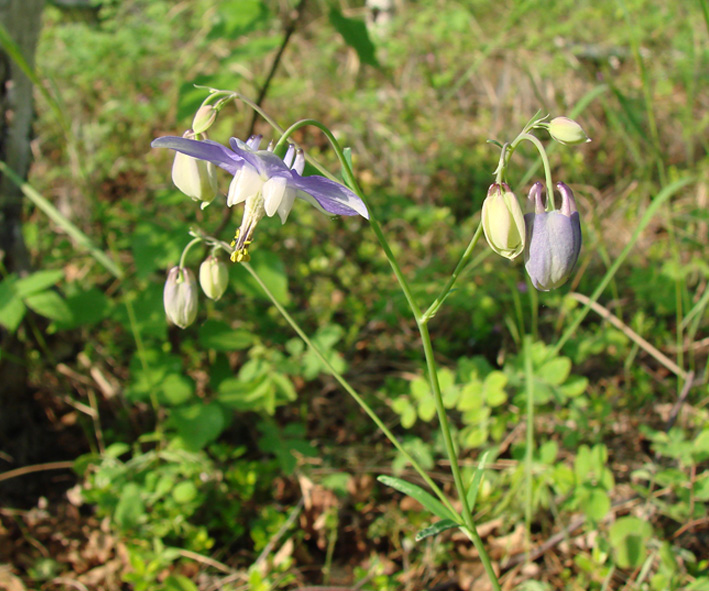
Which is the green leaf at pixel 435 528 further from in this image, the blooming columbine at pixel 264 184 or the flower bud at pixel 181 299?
the flower bud at pixel 181 299

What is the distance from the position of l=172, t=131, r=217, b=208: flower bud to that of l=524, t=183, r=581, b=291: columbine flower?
0.78 metres

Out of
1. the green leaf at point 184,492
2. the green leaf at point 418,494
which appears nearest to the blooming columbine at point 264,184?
the green leaf at point 418,494

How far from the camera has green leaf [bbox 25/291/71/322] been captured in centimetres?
239

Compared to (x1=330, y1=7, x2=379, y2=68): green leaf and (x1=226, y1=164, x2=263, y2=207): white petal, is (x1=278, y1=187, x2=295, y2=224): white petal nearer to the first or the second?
(x1=226, y1=164, x2=263, y2=207): white petal

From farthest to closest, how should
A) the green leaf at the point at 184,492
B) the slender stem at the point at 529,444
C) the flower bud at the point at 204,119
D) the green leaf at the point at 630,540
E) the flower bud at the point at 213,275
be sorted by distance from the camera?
the green leaf at the point at 184,492 < the slender stem at the point at 529,444 < the green leaf at the point at 630,540 < the flower bud at the point at 213,275 < the flower bud at the point at 204,119

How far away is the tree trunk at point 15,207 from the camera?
2.73 meters

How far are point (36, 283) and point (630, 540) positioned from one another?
2.28m

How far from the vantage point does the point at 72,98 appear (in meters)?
5.26

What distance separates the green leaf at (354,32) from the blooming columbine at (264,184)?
1.41 m

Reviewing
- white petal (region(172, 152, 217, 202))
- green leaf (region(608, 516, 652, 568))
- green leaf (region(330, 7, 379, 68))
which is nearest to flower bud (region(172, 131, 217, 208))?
white petal (region(172, 152, 217, 202))

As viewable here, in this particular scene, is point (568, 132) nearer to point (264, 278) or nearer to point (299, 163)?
point (299, 163)

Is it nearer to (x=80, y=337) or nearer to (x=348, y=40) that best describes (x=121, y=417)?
(x=80, y=337)

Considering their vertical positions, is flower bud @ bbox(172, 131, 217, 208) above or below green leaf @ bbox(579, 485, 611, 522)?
above

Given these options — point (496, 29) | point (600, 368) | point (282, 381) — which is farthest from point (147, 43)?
point (600, 368)
